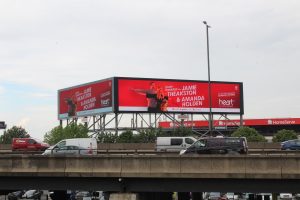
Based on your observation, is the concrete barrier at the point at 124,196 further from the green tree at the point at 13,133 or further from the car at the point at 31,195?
the green tree at the point at 13,133

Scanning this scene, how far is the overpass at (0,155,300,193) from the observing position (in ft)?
85.9

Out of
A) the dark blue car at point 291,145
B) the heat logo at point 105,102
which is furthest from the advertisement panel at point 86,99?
the dark blue car at point 291,145

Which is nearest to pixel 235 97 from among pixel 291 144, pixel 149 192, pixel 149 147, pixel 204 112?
pixel 204 112

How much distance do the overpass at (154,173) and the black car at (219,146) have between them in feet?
10.7

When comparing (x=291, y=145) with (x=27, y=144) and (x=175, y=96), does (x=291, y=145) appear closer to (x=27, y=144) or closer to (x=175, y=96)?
(x=27, y=144)

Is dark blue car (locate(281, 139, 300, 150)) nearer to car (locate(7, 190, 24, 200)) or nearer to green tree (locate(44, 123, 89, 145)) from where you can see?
car (locate(7, 190, 24, 200))

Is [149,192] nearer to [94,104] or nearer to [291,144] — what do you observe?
[291,144]

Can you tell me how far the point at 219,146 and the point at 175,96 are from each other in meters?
63.8

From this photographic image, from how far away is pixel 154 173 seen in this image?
2766 cm

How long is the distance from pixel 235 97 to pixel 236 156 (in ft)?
241

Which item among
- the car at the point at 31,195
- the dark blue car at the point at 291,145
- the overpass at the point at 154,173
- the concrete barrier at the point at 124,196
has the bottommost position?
the car at the point at 31,195

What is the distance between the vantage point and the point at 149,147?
54.6m

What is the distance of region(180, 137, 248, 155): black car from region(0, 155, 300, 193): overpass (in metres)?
3.26

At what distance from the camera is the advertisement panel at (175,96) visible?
91.2m
